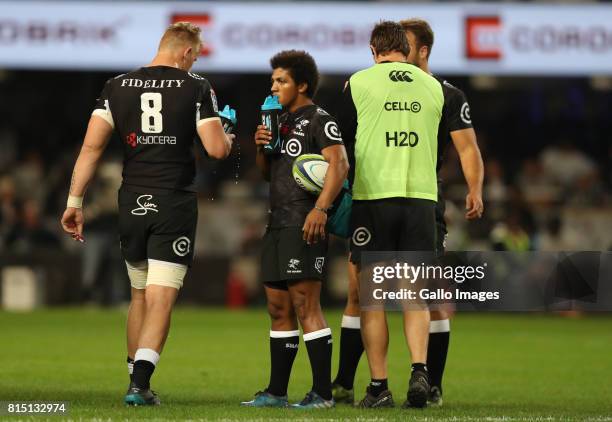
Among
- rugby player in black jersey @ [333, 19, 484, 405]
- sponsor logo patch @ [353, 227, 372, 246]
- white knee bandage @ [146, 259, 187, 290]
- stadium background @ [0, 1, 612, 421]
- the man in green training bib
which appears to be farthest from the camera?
stadium background @ [0, 1, 612, 421]

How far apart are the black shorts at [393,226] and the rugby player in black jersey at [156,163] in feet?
3.29

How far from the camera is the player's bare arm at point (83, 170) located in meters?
8.23

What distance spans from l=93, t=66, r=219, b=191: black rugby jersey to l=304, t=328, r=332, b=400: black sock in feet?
4.14

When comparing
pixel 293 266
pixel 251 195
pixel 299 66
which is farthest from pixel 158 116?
pixel 251 195

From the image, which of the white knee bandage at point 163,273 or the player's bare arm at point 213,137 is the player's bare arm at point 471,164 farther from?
the white knee bandage at point 163,273

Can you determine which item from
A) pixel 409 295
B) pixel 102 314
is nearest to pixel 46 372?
pixel 409 295

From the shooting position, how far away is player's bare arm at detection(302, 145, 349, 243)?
809cm

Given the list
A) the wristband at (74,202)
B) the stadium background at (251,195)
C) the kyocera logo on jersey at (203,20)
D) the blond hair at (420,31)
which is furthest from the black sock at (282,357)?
the kyocera logo on jersey at (203,20)

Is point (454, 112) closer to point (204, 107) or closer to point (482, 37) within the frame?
point (204, 107)

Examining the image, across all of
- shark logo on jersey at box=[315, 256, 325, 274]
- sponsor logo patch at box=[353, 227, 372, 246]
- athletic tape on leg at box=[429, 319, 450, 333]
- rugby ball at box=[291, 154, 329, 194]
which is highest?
rugby ball at box=[291, 154, 329, 194]

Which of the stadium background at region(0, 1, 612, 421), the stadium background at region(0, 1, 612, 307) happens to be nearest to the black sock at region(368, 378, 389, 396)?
the stadium background at region(0, 1, 612, 421)

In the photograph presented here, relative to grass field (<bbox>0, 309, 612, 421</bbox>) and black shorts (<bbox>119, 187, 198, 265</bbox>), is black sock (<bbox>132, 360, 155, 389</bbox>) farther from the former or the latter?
black shorts (<bbox>119, 187, 198, 265</bbox>)

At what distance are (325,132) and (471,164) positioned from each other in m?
1.17

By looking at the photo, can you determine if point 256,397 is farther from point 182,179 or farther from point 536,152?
point 536,152
